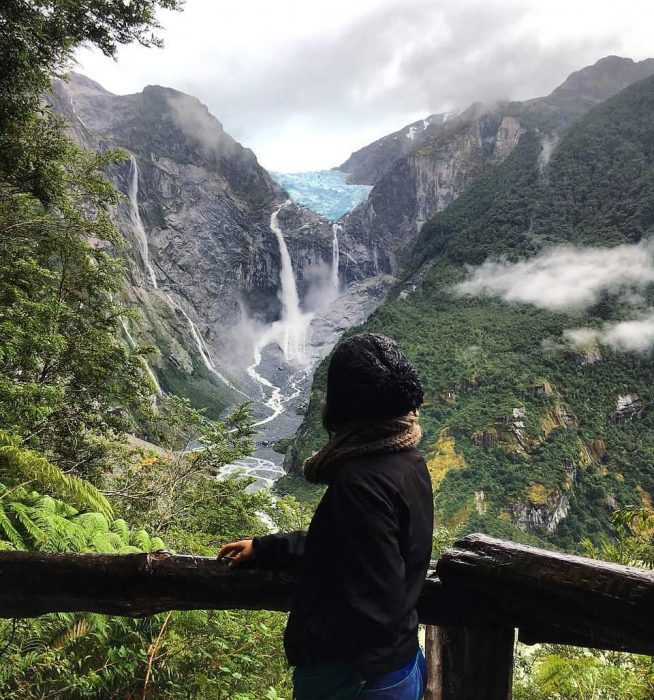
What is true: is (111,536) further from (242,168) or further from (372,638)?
(242,168)

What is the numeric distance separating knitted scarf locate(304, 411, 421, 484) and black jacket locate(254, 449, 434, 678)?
0.03m

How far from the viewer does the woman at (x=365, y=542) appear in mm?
1344

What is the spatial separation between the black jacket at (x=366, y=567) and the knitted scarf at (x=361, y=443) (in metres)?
0.03

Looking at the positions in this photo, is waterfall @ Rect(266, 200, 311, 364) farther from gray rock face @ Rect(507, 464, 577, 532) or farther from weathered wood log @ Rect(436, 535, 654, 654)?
weathered wood log @ Rect(436, 535, 654, 654)

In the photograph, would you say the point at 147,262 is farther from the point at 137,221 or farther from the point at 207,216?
the point at 207,216

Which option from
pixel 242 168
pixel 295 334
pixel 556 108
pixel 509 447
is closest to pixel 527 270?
pixel 509 447

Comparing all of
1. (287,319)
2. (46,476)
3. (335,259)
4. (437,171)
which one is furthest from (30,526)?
(437,171)

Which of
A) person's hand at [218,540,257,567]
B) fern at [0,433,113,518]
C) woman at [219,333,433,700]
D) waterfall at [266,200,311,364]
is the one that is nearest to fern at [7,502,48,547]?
fern at [0,433,113,518]

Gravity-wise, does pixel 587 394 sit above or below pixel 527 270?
below

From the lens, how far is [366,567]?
4.35 ft

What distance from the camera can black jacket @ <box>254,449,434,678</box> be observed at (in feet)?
4.38

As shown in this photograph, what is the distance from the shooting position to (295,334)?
486 feet

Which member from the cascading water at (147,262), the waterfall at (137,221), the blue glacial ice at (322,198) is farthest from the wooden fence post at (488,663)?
the blue glacial ice at (322,198)

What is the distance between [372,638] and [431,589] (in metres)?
0.44
